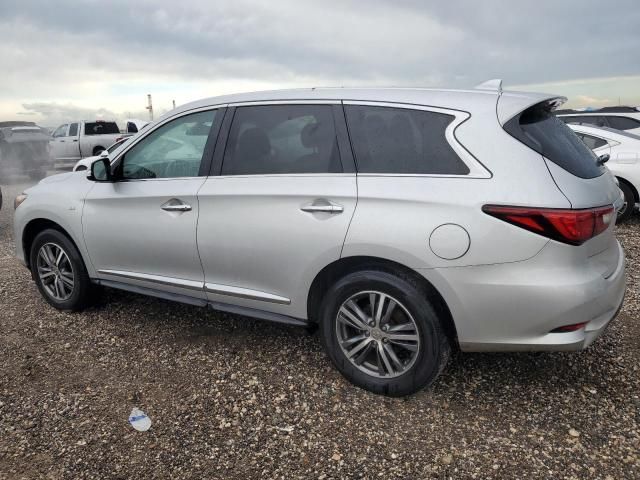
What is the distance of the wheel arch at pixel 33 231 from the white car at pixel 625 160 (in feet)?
21.8

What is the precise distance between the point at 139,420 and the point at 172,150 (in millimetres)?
1860

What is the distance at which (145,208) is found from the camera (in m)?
3.70

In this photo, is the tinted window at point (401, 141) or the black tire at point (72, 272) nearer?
the tinted window at point (401, 141)

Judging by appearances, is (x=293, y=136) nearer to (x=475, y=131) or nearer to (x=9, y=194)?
(x=475, y=131)

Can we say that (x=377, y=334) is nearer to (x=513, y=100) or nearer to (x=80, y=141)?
(x=513, y=100)

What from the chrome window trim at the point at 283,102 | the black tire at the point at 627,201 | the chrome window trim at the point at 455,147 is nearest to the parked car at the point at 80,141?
the black tire at the point at 627,201

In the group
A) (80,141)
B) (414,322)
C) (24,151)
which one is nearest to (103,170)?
(414,322)

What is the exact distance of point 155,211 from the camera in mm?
3635

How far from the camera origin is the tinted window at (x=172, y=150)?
359cm

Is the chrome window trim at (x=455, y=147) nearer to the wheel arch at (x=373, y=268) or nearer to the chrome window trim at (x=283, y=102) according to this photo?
the chrome window trim at (x=283, y=102)

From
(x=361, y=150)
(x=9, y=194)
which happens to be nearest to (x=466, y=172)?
(x=361, y=150)

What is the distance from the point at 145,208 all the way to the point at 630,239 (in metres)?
6.00

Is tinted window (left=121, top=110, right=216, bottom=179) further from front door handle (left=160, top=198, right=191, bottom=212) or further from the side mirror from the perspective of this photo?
front door handle (left=160, top=198, right=191, bottom=212)

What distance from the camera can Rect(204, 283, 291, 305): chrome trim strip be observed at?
3225 millimetres
